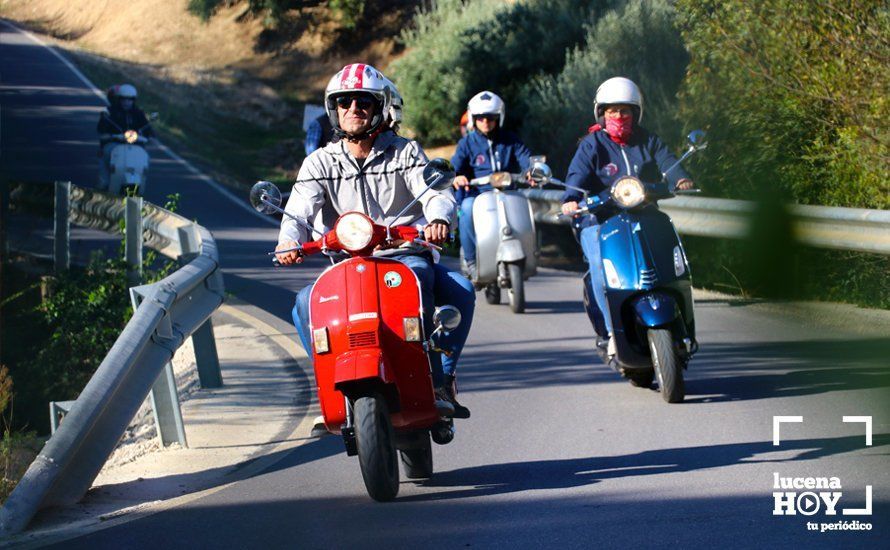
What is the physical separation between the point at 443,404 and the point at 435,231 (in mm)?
766

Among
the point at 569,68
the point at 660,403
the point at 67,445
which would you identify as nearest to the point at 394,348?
the point at 67,445

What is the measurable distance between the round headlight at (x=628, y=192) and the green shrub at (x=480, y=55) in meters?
18.8

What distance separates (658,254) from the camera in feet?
29.7

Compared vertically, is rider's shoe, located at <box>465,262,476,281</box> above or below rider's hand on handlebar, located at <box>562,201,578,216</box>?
below

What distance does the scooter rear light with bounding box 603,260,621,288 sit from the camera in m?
9.08

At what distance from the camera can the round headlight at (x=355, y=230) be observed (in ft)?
20.7

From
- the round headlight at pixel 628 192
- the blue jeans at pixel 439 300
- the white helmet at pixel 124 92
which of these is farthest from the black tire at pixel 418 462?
the white helmet at pixel 124 92

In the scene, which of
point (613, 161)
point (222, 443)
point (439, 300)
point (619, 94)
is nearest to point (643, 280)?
point (613, 161)

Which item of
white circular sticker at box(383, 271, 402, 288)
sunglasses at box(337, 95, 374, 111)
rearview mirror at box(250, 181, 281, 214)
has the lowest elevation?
white circular sticker at box(383, 271, 402, 288)

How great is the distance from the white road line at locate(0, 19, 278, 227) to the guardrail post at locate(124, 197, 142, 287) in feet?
32.5

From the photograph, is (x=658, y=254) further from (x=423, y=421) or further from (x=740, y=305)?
(x=740, y=305)

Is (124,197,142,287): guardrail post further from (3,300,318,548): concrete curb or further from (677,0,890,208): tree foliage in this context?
(677,0,890,208): tree foliage

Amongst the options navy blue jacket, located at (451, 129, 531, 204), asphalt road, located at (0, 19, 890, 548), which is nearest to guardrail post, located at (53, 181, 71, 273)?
asphalt road, located at (0, 19, 890, 548)

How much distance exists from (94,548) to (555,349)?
5830mm
